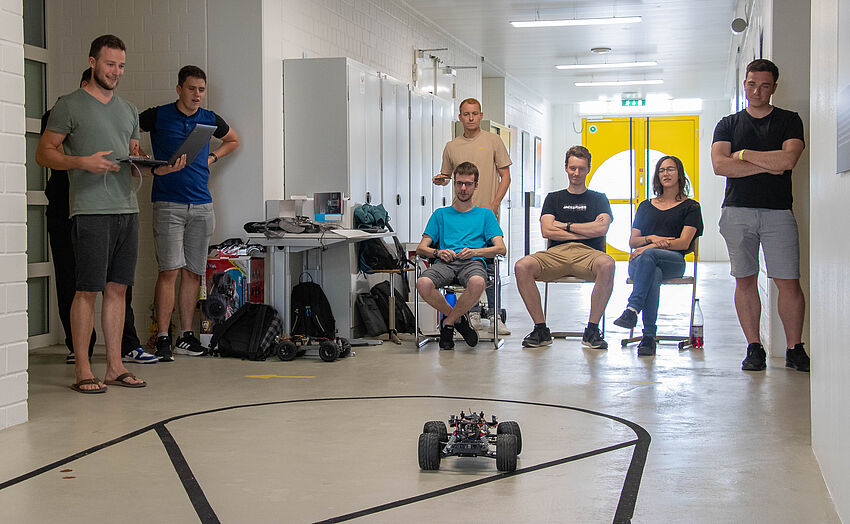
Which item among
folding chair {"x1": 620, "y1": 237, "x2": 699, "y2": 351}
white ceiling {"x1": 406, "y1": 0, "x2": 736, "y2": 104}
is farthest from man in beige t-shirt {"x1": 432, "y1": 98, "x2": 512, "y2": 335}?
white ceiling {"x1": 406, "y1": 0, "x2": 736, "y2": 104}

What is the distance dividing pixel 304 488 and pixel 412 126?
5.58 metres

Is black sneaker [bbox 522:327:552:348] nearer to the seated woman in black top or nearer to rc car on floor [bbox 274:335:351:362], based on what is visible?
the seated woman in black top

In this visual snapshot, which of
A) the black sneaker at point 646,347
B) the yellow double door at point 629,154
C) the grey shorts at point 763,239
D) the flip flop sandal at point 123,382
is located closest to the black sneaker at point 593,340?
the black sneaker at point 646,347

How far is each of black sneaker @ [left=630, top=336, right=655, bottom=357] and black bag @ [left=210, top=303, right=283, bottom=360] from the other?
2.27m

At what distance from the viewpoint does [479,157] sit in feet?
22.7

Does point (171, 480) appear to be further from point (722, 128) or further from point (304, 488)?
point (722, 128)

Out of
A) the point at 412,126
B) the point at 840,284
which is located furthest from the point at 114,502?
the point at 412,126

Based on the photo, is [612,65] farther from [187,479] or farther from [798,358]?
[187,479]

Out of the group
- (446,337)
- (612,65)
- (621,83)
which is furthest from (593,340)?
(621,83)

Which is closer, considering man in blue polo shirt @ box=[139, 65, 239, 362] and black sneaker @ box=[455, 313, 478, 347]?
man in blue polo shirt @ box=[139, 65, 239, 362]

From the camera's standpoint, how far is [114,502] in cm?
275

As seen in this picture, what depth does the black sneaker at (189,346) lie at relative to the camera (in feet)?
19.1

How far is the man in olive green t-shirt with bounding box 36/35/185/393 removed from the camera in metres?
4.40

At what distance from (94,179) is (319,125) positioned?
231 centimetres
